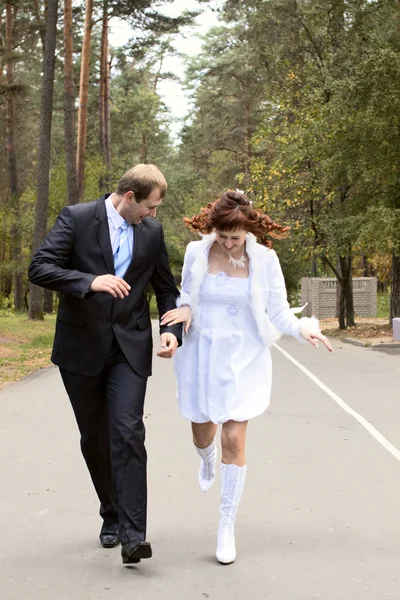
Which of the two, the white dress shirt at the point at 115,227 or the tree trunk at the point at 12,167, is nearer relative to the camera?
the white dress shirt at the point at 115,227

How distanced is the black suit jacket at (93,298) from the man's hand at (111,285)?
0.58 feet

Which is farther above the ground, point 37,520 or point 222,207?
point 222,207

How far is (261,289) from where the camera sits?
18.8 ft

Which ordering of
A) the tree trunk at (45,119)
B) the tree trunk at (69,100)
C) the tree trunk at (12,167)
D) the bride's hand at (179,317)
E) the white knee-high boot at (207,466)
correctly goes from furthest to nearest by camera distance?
the tree trunk at (12,167), the tree trunk at (69,100), the tree trunk at (45,119), the white knee-high boot at (207,466), the bride's hand at (179,317)

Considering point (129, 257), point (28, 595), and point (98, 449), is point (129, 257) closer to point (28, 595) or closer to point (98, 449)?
point (98, 449)

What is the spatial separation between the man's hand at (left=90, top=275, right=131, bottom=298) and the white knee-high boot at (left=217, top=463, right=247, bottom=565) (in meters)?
1.21

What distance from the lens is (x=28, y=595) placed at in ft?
15.7

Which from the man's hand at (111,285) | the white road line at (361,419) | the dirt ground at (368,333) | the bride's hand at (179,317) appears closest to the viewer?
the man's hand at (111,285)

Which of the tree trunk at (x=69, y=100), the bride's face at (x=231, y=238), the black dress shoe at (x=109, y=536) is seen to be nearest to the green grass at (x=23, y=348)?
the tree trunk at (x=69, y=100)

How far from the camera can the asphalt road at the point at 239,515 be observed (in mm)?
4980

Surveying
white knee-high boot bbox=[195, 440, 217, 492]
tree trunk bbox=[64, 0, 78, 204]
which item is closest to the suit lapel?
white knee-high boot bbox=[195, 440, 217, 492]

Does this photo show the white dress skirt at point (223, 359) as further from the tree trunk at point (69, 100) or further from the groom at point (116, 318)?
the tree trunk at point (69, 100)

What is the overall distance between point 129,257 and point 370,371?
41.5 ft

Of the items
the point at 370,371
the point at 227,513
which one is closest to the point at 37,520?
the point at 227,513
